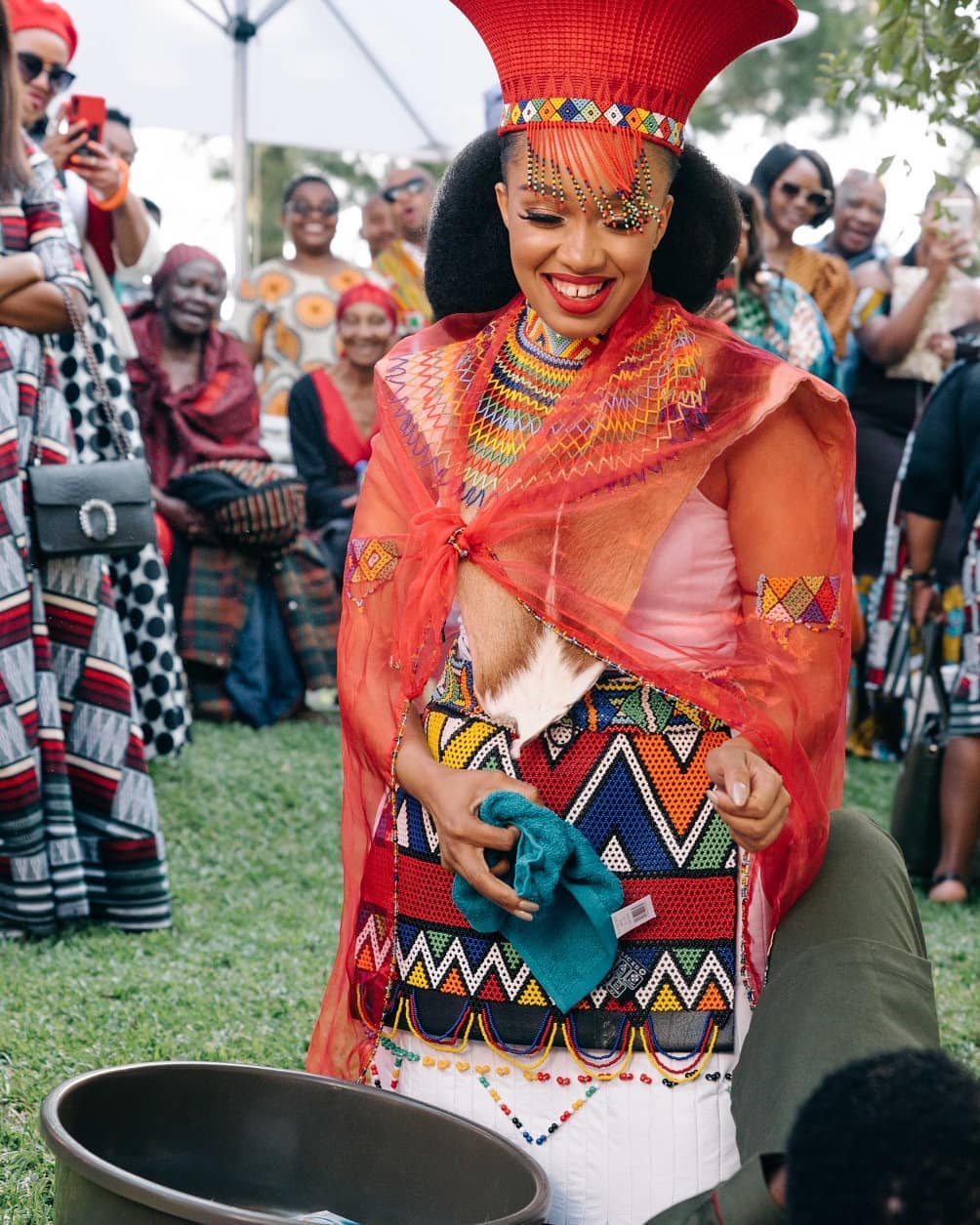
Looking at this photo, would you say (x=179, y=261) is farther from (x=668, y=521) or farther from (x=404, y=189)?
(x=668, y=521)

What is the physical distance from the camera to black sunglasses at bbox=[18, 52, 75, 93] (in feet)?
16.1

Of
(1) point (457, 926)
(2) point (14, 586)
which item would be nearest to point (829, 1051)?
(1) point (457, 926)

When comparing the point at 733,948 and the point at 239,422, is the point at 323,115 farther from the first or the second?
the point at 733,948

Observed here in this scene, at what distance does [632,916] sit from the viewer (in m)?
2.41

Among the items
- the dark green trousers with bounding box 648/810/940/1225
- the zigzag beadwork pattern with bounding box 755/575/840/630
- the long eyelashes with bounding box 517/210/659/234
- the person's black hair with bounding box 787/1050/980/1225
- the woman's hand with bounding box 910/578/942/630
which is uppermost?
the long eyelashes with bounding box 517/210/659/234

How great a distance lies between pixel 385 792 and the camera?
8.66ft

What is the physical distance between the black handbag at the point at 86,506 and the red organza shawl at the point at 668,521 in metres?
1.86

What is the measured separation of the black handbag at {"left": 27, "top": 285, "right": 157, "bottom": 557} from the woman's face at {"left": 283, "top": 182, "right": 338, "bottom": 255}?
4.69m

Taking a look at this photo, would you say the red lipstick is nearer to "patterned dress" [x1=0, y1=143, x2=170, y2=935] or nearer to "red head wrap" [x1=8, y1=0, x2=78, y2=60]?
"patterned dress" [x1=0, y1=143, x2=170, y2=935]

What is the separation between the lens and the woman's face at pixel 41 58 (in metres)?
4.86

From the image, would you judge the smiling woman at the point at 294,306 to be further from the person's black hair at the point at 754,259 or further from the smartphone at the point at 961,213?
the smartphone at the point at 961,213

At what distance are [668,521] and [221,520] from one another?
504cm

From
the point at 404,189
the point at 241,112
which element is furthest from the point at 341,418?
the point at 241,112

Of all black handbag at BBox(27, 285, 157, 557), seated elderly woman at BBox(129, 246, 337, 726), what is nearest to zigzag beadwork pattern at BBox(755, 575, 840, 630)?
black handbag at BBox(27, 285, 157, 557)
